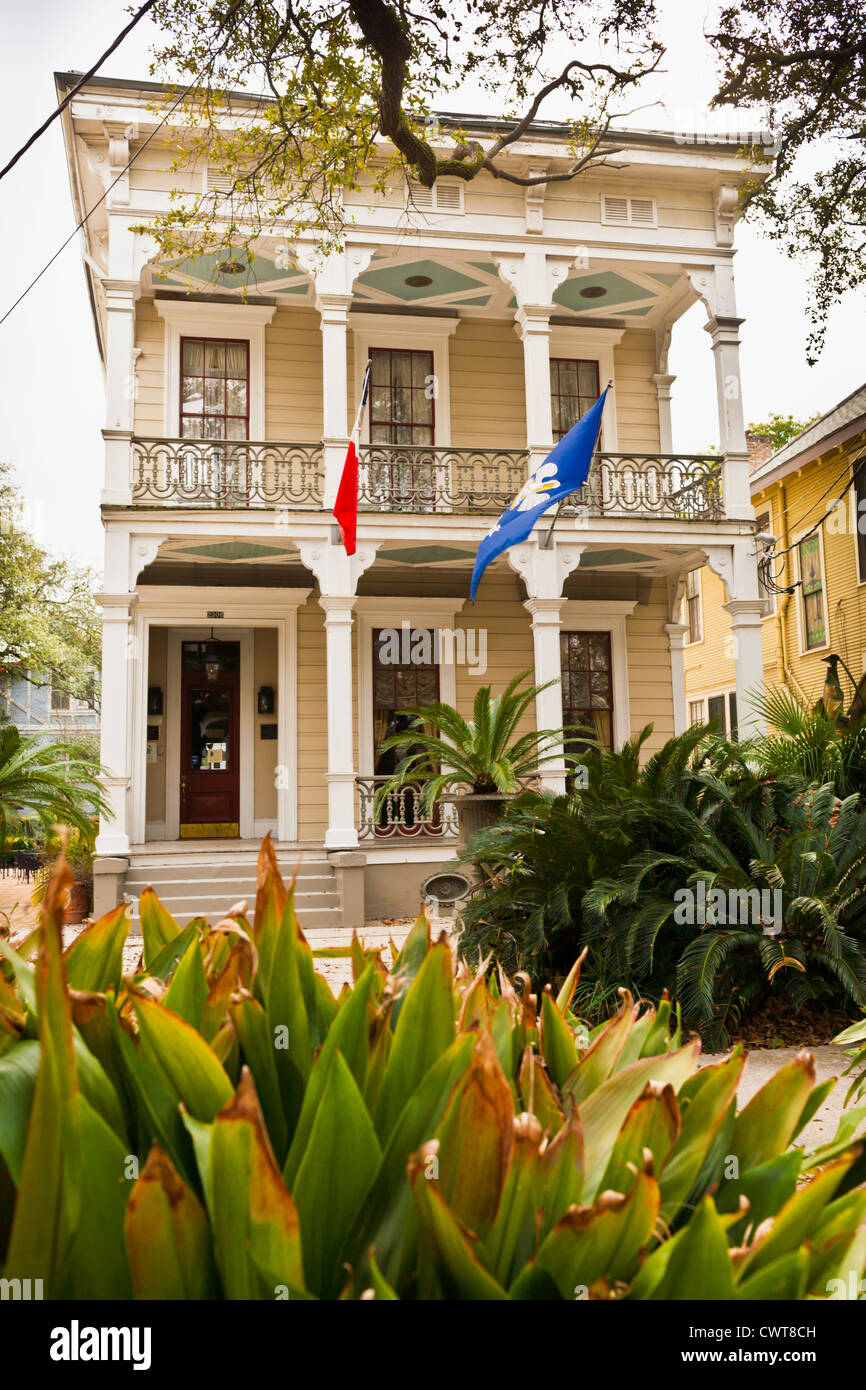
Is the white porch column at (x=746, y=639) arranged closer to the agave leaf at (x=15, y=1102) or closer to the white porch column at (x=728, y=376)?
the white porch column at (x=728, y=376)

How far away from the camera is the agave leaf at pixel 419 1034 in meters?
0.77

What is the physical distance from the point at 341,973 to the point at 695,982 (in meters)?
3.11

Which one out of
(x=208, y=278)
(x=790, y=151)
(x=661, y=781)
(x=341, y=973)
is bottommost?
(x=341, y=973)

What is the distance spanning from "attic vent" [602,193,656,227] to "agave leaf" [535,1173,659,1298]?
12613 millimetres

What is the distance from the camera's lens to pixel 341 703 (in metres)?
10.8

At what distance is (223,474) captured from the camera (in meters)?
11.3

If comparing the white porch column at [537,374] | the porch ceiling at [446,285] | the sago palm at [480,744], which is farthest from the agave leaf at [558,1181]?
the porch ceiling at [446,285]

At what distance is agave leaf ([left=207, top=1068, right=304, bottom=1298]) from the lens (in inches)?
21.2

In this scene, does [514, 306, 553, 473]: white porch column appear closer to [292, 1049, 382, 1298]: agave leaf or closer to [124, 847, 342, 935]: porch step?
[124, 847, 342, 935]: porch step

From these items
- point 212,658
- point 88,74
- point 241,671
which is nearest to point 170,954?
point 88,74

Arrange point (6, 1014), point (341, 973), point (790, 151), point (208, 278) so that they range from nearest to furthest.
Result: point (6, 1014) < point (790, 151) < point (341, 973) < point (208, 278)

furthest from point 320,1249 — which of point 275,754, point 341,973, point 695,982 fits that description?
point 275,754

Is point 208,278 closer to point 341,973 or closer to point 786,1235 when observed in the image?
point 341,973

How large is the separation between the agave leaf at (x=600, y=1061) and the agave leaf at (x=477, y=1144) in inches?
10.0
